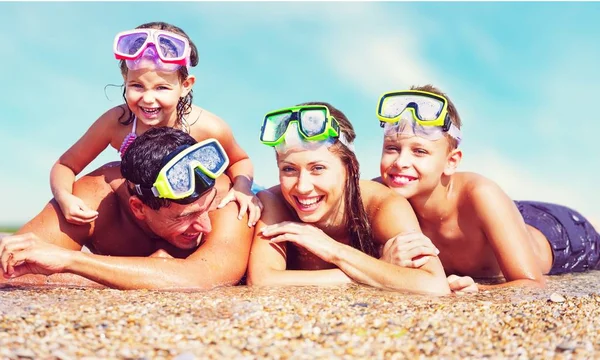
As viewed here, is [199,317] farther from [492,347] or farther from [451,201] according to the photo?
[451,201]

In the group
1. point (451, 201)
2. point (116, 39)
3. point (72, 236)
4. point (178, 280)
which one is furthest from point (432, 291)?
point (116, 39)

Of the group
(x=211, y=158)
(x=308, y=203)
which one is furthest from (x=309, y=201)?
(x=211, y=158)

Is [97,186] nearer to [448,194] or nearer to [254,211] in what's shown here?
[254,211]

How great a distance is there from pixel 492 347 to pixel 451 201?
3428 mm

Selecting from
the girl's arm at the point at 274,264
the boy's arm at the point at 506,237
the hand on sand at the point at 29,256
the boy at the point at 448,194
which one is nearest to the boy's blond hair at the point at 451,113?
the boy at the point at 448,194

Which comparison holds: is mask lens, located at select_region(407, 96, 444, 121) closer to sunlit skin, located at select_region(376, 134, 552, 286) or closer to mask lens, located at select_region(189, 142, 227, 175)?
sunlit skin, located at select_region(376, 134, 552, 286)

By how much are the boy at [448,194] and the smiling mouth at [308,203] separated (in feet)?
3.37

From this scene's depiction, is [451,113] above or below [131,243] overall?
above

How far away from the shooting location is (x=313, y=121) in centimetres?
573

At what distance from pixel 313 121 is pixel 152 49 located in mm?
1819

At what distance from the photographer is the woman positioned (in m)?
5.43

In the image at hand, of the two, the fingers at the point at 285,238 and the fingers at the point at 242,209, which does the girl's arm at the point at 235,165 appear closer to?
the fingers at the point at 242,209

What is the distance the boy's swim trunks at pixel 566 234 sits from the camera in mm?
8438

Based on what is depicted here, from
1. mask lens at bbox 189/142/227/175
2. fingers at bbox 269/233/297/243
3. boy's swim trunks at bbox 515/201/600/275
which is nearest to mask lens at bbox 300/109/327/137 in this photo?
mask lens at bbox 189/142/227/175
